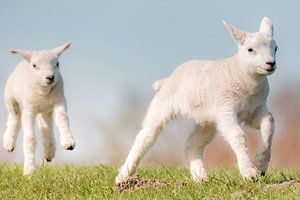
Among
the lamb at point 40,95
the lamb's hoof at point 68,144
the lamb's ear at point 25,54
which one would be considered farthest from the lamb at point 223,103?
the lamb's ear at point 25,54

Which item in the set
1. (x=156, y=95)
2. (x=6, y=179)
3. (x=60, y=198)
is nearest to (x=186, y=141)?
(x=156, y=95)

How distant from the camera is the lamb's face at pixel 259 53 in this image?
8.69 m

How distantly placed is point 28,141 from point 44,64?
1205 millimetres

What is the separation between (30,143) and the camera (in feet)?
37.7

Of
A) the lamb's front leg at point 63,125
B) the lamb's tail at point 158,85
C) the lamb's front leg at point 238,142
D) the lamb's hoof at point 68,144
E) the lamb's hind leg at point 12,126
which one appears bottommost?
the lamb's hind leg at point 12,126

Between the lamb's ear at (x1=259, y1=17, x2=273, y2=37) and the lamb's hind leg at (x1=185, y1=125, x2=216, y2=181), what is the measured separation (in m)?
1.39

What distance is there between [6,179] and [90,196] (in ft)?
8.25

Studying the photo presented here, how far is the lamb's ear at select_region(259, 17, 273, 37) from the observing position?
934 centimetres

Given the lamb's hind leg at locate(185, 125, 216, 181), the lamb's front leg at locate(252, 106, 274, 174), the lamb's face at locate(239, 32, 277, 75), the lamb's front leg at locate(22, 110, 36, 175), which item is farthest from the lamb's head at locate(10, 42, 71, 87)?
the lamb's front leg at locate(252, 106, 274, 174)

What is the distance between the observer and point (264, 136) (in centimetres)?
866

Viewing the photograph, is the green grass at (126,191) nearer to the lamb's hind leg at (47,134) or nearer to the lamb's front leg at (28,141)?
the lamb's front leg at (28,141)

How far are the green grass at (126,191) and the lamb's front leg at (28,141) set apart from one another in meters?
0.18

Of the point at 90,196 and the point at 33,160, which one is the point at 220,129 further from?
the point at 33,160

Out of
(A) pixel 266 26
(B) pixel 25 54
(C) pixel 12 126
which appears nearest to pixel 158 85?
(A) pixel 266 26
